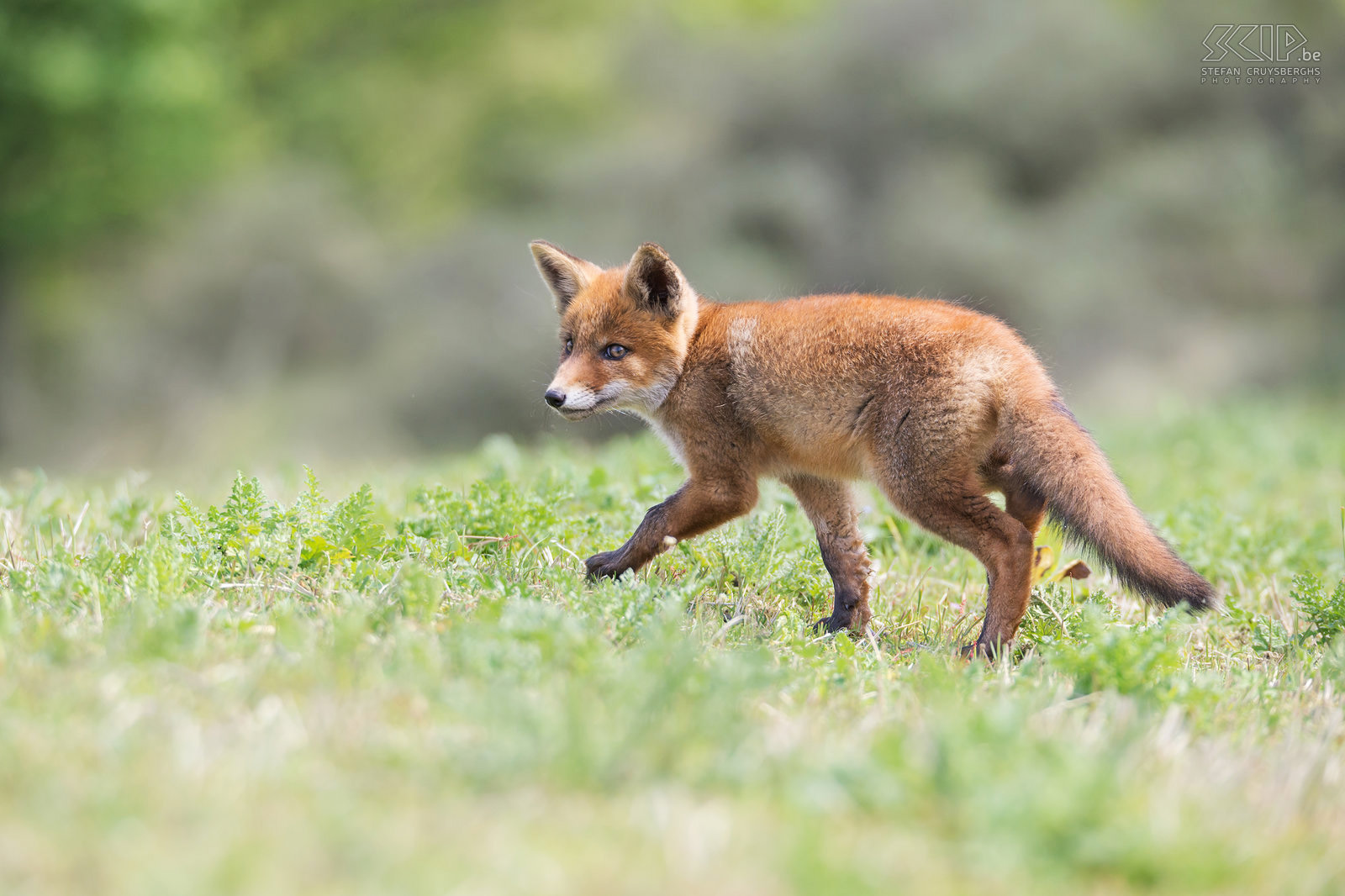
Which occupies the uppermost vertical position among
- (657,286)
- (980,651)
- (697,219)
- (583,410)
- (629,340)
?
(697,219)

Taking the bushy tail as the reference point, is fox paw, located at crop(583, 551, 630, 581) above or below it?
above

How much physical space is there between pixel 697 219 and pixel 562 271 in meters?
15.8

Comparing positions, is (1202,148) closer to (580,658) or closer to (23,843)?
(580,658)

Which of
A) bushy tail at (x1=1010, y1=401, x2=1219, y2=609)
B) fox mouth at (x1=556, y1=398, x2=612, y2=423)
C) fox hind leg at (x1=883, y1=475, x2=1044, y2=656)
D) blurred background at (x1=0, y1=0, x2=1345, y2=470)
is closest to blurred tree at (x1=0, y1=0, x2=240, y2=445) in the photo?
blurred background at (x1=0, y1=0, x2=1345, y2=470)

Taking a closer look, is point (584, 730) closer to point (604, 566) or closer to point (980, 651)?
point (604, 566)

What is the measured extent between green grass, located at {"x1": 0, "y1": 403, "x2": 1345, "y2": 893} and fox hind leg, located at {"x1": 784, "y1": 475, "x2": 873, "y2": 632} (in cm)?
17

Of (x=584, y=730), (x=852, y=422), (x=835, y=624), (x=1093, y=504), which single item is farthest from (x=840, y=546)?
(x=584, y=730)

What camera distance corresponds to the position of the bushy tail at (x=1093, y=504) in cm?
414

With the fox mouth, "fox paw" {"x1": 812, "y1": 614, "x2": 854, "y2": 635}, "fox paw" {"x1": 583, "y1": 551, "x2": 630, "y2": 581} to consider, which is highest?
the fox mouth

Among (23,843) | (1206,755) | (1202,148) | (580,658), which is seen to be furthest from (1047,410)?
(1202,148)

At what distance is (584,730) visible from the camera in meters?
2.57

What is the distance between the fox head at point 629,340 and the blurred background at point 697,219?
42.4 feet

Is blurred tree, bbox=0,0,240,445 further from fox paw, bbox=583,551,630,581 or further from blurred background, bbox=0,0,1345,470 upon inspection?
fox paw, bbox=583,551,630,581

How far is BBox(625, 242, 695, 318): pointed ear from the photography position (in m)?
5.68
